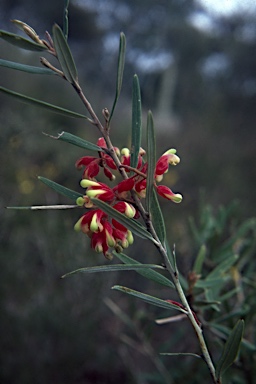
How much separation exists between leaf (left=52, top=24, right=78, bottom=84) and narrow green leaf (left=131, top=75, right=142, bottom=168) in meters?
0.08

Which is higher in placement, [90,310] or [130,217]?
[130,217]

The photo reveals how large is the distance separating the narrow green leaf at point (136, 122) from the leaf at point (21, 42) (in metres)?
0.12

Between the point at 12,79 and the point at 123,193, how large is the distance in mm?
6638

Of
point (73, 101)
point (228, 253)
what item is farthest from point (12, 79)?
point (228, 253)

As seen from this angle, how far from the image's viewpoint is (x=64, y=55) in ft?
1.56

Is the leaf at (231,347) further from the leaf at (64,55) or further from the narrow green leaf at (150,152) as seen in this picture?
the leaf at (64,55)

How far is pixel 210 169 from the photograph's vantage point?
5.58 metres

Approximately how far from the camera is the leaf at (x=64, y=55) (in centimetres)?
46

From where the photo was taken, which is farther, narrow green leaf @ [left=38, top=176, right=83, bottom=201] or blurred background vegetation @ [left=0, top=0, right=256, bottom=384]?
blurred background vegetation @ [left=0, top=0, right=256, bottom=384]

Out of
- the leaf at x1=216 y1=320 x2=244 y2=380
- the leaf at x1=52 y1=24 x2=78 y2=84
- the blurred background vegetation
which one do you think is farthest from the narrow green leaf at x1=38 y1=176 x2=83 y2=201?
the blurred background vegetation

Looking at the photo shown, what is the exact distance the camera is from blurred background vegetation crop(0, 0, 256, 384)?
1.84 metres

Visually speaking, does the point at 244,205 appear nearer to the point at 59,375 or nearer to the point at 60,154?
the point at 60,154

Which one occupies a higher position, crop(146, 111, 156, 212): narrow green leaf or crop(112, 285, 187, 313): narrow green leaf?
crop(146, 111, 156, 212): narrow green leaf

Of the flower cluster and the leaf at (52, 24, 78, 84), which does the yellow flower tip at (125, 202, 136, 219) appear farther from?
the leaf at (52, 24, 78, 84)
